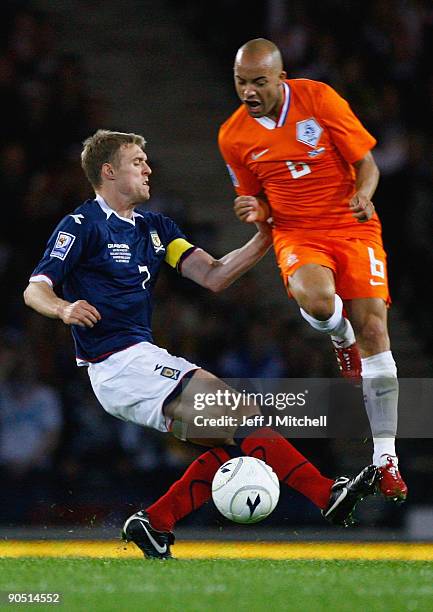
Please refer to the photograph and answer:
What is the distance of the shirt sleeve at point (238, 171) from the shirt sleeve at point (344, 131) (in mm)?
492

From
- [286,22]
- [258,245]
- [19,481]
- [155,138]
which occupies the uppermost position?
[286,22]

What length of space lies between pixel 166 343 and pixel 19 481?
151cm

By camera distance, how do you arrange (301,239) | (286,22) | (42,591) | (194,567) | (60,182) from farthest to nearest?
(286,22), (60,182), (301,239), (194,567), (42,591)

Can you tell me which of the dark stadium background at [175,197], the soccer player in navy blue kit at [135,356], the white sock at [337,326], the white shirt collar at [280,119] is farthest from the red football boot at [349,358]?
the dark stadium background at [175,197]

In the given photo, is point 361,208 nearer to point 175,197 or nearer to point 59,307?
point 59,307

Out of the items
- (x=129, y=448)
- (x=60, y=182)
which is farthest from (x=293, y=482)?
(x=60, y=182)

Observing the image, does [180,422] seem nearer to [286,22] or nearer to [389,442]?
[389,442]

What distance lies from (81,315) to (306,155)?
5.15 ft

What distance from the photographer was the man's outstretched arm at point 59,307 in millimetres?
5496

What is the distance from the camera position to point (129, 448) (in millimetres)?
9211

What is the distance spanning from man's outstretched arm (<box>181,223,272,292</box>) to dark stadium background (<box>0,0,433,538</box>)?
275 centimetres

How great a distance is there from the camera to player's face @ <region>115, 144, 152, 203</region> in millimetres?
6320

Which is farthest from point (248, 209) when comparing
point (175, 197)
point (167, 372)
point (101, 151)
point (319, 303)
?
point (175, 197)

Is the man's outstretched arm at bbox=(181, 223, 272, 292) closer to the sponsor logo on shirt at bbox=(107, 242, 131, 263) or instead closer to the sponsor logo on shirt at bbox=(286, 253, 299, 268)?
the sponsor logo on shirt at bbox=(286, 253, 299, 268)
